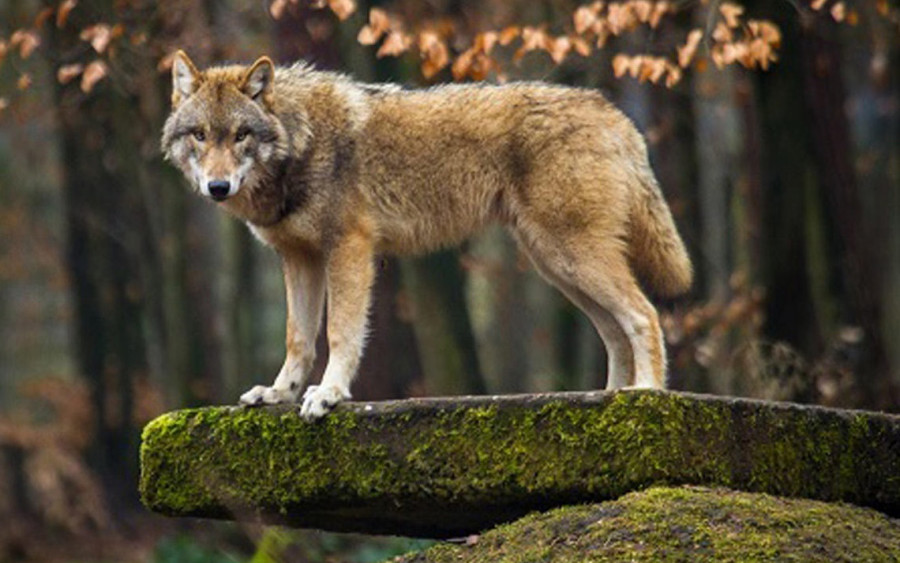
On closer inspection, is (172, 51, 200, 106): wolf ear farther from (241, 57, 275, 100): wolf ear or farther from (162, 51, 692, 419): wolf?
(241, 57, 275, 100): wolf ear

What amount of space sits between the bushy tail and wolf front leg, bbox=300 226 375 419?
152 cm

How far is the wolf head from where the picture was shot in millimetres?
8055

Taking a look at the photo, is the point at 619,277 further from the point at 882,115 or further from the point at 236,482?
the point at 882,115

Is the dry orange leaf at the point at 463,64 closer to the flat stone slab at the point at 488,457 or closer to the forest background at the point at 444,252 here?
the forest background at the point at 444,252

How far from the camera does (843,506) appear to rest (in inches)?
274

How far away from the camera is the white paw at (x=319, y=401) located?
7.33m

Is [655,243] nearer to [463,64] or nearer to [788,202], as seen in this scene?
[463,64]

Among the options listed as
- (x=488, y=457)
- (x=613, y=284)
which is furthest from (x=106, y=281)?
(x=488, y=457)

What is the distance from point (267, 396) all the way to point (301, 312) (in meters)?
0.78

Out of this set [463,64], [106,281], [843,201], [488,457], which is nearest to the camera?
[488,457]

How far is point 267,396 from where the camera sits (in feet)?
25.7

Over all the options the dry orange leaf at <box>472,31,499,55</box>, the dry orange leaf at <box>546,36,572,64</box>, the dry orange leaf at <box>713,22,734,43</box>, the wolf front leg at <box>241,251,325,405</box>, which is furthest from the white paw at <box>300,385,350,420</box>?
the dry orange leaf at <box>713,22,734,43</box>

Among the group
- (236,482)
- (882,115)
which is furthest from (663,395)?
(882,115)

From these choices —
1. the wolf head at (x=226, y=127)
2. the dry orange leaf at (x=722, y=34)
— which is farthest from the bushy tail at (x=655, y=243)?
the dry orange leaf at (x=722, y=34)
